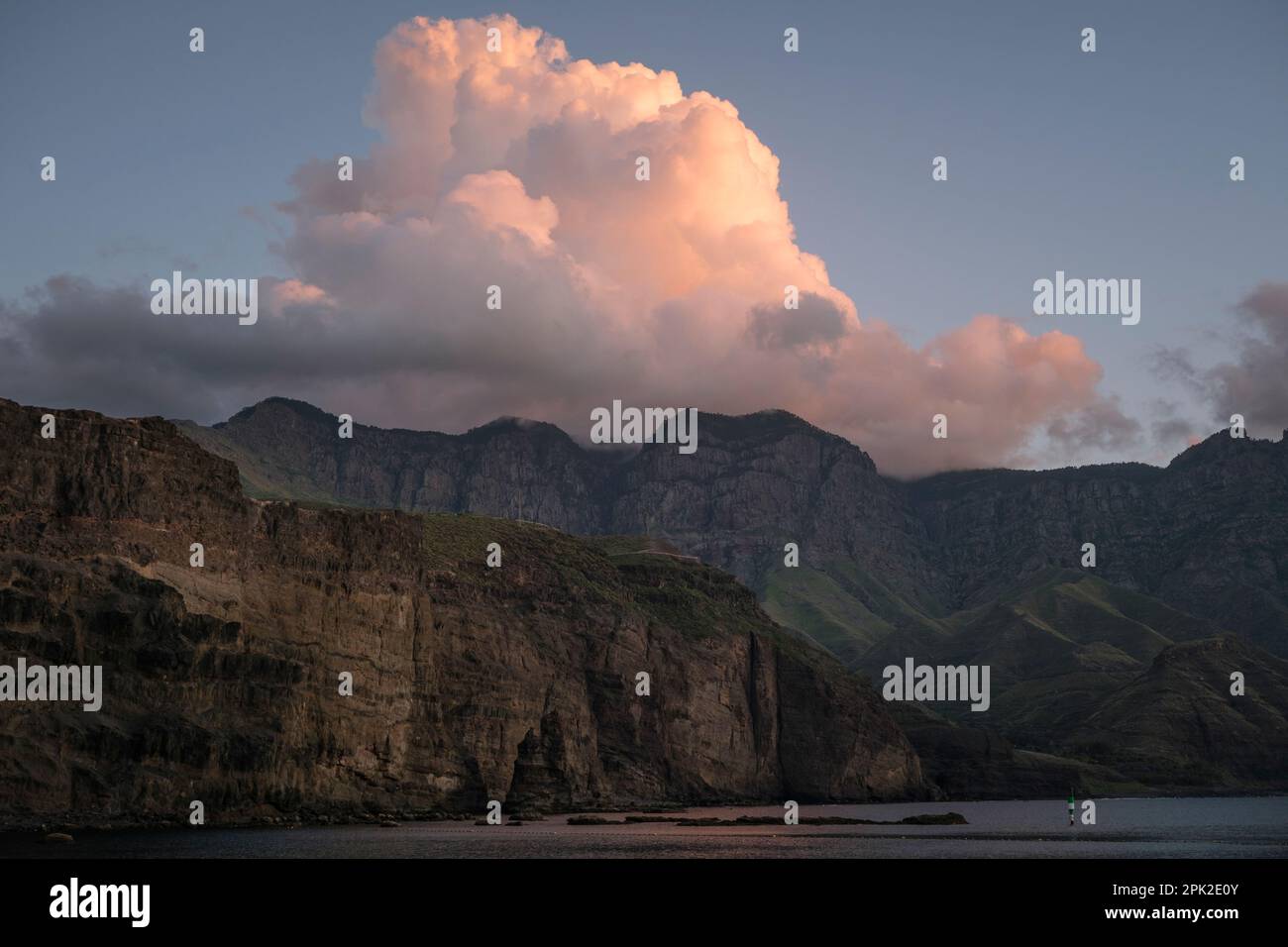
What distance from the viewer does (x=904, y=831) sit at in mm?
194125

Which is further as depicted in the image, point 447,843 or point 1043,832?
point 1043,832

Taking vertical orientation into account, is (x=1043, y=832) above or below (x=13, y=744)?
below
